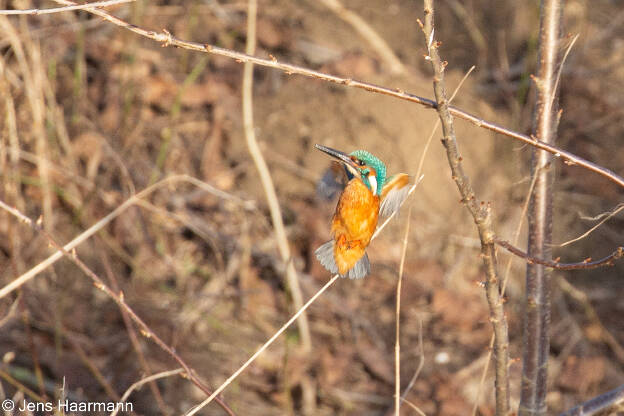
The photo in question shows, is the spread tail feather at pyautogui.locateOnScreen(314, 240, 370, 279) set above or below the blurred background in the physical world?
below

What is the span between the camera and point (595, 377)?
3.15 metres

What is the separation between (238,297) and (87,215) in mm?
821

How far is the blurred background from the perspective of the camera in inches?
114

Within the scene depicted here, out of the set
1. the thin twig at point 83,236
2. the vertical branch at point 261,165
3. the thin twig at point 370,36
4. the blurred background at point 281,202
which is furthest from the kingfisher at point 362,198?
the thin twig at point 370,36

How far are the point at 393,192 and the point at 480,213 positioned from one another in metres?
0.28

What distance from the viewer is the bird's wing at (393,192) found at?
3.12ft


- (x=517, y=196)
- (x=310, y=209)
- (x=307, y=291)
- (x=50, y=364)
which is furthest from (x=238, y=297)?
(x=517, y=196)

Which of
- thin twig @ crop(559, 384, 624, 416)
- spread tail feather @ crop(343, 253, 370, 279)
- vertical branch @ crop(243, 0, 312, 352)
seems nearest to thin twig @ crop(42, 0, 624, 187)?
spread tail feather @ crop(343, 253, 370, 279)

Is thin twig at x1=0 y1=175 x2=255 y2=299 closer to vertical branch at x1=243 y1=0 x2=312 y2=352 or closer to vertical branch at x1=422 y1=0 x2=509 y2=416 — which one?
vertical branch at x1=243 y1=0 x2=312 y2=352

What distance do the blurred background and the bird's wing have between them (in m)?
1.64

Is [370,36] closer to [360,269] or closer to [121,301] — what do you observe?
[121,301]

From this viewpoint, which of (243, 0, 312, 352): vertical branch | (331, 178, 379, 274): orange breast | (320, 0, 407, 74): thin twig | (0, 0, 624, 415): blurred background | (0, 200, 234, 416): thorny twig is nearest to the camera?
(331, 178, 379, 274): orange breast

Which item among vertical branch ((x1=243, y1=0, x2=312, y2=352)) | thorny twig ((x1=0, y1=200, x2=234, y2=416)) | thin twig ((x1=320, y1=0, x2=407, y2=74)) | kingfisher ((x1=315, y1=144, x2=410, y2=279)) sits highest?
thin twig ((x1=320, y1=0, x2=407, y2=74))

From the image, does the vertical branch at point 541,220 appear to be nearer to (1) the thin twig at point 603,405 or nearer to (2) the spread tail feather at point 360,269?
(1) the thin twig at point 603,405
